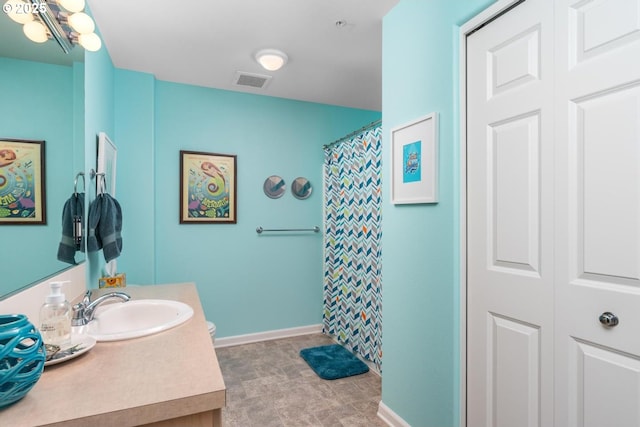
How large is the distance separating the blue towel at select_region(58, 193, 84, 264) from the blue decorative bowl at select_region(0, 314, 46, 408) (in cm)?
69

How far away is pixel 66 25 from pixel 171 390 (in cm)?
153

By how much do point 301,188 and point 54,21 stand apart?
7.82ft

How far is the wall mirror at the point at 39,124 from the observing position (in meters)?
0.96

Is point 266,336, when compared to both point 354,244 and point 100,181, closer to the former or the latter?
point 354,244

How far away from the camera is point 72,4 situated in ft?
4.93

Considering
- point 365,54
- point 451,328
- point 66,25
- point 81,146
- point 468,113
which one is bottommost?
point 451,328

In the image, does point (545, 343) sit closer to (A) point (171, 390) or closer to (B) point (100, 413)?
(A) point (171, 390)

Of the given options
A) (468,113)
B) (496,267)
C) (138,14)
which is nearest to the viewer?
(496,267)

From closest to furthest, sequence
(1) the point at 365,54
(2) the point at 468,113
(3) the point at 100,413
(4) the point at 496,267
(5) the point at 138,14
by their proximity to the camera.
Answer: (3) the point at 100,413
(4) the point at 496,267
(2) the point at 468,113
(5) the point at 138,14
(1) the point at 365,54

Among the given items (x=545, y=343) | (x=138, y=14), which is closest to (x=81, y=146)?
(x=138, y=14)

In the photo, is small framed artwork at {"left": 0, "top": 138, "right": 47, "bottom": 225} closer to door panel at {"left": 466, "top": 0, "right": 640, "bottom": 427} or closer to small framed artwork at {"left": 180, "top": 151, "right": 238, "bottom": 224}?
door panel at {"left": 466, "top": 0, "right": 640, "bottom": 427}

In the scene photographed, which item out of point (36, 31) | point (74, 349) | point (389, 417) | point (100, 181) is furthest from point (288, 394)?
point (36, 31)

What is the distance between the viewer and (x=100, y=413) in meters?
0.71

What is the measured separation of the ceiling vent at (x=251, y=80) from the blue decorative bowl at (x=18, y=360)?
98.0 inches
